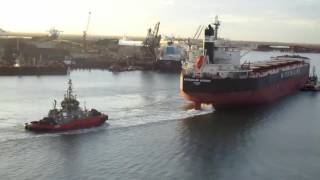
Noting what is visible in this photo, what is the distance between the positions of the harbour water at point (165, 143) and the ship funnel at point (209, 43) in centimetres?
302

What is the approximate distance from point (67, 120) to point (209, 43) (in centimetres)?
1152

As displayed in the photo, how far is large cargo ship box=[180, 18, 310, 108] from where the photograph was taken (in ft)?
88.3

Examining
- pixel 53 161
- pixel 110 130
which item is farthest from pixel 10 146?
pixel 110 130

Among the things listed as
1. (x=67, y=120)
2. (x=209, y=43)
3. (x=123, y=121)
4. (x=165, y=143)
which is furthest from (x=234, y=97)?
(x=67, y=120)

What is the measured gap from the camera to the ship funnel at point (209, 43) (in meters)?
29.4

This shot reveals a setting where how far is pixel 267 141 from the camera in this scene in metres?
20.7

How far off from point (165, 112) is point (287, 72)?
45.0 feet

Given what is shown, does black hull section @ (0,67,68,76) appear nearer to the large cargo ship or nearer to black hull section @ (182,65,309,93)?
the large cargo ship

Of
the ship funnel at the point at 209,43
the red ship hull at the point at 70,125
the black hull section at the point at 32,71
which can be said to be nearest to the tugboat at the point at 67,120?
the red ship hull at the point at 70,125

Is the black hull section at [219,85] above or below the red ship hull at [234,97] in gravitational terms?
above

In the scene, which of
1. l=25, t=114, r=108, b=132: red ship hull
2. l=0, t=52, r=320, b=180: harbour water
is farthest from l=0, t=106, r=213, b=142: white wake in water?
l=25, t=114, r=108, b=132: red ship hull

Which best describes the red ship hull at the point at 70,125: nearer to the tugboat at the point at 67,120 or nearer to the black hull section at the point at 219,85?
the tugboat at the point at 67,120

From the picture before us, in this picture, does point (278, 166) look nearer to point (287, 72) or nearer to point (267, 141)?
point (267, 141)

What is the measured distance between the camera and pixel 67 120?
20.9m
